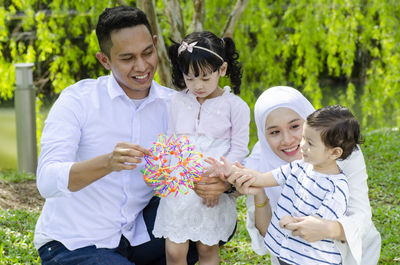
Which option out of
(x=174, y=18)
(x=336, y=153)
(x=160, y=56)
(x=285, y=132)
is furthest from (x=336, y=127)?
(x=174, y=18)

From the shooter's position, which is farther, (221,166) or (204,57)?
(204,57)

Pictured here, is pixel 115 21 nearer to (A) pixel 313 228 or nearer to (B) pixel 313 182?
(B) pixel 313 182

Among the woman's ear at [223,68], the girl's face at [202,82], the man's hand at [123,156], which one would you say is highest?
the woman's ear at [223,68]

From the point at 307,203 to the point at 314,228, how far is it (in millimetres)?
128

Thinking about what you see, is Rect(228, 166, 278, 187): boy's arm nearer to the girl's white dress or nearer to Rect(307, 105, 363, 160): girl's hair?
the girl's white dress

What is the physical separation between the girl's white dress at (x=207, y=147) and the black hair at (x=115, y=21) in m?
0.51

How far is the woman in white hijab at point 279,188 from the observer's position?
2299 mm

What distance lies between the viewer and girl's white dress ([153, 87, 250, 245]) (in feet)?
9.07

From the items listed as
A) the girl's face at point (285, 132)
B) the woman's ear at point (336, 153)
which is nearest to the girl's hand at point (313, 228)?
the woman's ear at point (336, 153)

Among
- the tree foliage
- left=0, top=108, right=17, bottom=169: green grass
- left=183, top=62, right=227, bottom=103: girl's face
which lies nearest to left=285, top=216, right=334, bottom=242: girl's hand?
left=183, top=62, right=227, bottom=103: girl's face

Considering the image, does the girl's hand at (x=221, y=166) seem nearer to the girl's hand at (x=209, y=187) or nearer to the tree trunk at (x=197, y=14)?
the girl's hand at (x=209, y=187)

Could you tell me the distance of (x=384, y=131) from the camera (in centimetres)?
726

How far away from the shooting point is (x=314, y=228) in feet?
7.38

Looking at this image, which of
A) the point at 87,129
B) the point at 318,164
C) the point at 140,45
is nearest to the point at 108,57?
the point at 140,45
